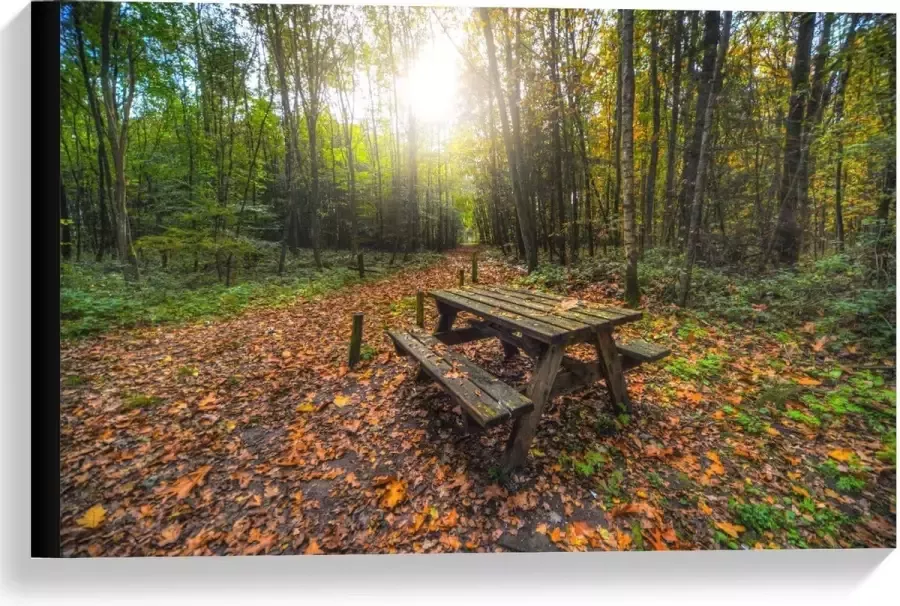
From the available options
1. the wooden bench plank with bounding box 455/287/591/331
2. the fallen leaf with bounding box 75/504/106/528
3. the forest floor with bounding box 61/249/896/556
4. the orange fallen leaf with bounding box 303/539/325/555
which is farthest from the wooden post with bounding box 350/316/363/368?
the fallen leaf with bounding box 75/504/106/528

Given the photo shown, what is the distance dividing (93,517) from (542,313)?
3224mm

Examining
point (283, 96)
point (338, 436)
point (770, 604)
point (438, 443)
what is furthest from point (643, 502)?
point (283, 96)

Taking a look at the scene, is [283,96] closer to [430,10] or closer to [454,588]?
[430,10]

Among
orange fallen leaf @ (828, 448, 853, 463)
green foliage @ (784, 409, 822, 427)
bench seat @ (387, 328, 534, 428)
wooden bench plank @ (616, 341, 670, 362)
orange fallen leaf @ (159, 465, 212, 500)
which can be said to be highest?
wooden bench plank @ (616, 341, 670, 362)

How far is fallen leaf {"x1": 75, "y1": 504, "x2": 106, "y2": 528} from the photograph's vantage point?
72.6 inches

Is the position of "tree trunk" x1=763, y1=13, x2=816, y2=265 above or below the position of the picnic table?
above

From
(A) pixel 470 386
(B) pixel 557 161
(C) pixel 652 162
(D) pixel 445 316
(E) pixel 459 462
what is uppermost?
(B) pixel 557 161

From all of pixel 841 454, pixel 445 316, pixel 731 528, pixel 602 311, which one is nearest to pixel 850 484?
pixel 841 454

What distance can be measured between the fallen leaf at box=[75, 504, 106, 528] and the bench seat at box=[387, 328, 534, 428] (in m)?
2.12

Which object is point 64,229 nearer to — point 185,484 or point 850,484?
→ point 185,484

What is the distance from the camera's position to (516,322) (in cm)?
221

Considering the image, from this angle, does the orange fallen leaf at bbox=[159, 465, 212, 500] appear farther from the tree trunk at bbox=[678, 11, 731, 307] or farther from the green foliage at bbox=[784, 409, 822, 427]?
the tree trunk at bbox=[678, 11, 731, 307]

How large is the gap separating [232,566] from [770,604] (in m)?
3.46

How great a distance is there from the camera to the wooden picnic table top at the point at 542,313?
80.7 inches
